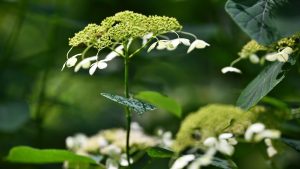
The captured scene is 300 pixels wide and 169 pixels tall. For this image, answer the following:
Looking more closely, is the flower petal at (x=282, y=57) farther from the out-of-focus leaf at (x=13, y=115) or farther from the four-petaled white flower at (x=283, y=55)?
the out-of-focus leaf at (x=13, y=115)

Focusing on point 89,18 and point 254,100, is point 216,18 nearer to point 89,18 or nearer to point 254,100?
point 89,18

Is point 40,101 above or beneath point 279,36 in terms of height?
beneath

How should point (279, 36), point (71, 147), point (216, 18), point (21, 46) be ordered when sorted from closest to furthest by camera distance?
point (279, 36) < point (71, 147) < point (216, 18) < point (21, 46)

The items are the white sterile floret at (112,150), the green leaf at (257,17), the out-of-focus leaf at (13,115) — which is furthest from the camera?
the out-of-focus leaf at (13,115)

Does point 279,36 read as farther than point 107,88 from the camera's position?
No

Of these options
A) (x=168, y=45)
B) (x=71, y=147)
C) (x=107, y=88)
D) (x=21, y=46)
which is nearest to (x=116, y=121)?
(x=107, y=88)

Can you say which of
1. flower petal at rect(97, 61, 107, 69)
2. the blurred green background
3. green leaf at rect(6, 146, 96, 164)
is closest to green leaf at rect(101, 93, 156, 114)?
flower petal at rect(97, 61, 107, 69)

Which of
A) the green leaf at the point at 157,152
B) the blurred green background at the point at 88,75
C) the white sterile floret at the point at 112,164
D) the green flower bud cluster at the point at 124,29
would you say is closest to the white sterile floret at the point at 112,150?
the white sterile floret at the point at 112,164
